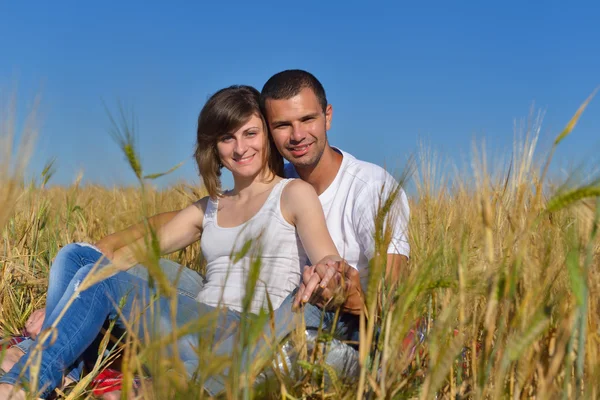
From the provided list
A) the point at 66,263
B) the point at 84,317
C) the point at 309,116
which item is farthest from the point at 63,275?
the point at 309,116

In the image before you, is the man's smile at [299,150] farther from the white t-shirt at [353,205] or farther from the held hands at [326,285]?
the held hands at [326,285]

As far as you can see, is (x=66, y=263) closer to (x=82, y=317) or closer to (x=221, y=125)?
(x=82, y=317)

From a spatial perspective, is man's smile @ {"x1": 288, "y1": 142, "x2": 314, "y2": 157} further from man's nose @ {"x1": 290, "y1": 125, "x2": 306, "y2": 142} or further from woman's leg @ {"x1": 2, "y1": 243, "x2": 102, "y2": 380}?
woman's leg @ {"x1": 2, "y1": 243, "x2": 102, "y2": 380}

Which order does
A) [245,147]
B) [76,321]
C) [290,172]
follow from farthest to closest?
[290,172] < [245,147] < [76,321]

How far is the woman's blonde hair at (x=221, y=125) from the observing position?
2.15 m

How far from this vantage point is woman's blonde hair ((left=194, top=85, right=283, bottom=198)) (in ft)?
7.07

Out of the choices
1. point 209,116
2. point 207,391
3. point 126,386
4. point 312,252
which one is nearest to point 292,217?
point 312,252

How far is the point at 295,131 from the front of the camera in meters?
2.28

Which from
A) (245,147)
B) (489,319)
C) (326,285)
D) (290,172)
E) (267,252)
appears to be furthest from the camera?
(290,172)

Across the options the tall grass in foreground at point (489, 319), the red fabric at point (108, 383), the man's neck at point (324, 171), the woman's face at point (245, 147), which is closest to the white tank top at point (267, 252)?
the woman's face at point (245, 147)

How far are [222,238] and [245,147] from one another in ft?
1.14

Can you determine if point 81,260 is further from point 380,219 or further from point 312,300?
point 380,219

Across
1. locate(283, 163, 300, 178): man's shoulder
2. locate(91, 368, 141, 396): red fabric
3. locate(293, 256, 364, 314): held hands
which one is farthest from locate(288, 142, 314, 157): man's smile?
locate(91, 368, 141, 396): red fabric

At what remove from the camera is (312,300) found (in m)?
1.45
